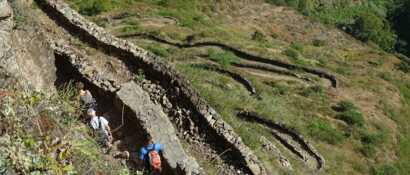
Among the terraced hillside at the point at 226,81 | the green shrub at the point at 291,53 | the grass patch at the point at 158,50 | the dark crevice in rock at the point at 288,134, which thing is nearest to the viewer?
the terraced hillside at the point at 226,81

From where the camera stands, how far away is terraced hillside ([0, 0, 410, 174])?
59.7 ft

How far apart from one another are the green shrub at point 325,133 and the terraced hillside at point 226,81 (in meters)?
0.07

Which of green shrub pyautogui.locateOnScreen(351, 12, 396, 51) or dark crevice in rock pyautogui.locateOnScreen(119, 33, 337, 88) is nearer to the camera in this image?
dark crevice in rock pyautogui.locateOnScreen(119, 33, 337, 88)

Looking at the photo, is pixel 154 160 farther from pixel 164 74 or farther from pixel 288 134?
pixel 288 134

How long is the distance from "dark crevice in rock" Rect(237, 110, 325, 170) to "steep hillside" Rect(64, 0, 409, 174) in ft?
0.98

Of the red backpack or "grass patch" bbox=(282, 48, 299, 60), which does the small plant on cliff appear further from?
"grass patch" bbox=(282, 48, 299, 60)

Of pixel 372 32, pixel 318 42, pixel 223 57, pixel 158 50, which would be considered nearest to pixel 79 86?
pixel 158 50

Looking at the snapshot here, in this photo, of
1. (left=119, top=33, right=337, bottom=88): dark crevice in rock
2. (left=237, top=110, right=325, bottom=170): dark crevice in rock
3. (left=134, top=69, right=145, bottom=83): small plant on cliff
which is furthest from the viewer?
(left=119, top=33, right=337, bottom=88): dark crevice in rock

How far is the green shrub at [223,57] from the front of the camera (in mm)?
43656

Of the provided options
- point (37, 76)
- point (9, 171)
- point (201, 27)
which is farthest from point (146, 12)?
point (9, 171)

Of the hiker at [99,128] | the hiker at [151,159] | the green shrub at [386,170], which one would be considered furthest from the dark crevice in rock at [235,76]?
the hiker at [99,128]

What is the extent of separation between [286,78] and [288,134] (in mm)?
12528

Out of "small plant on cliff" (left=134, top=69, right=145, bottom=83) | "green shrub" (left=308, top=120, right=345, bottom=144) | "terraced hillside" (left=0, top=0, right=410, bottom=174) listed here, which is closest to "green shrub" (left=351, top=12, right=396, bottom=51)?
"terraced hillside" (left=0, top=0, right=410, bottom=174)

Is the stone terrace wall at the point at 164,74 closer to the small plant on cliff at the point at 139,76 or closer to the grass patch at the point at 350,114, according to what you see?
the small plant on cliff at the point at 139,76
